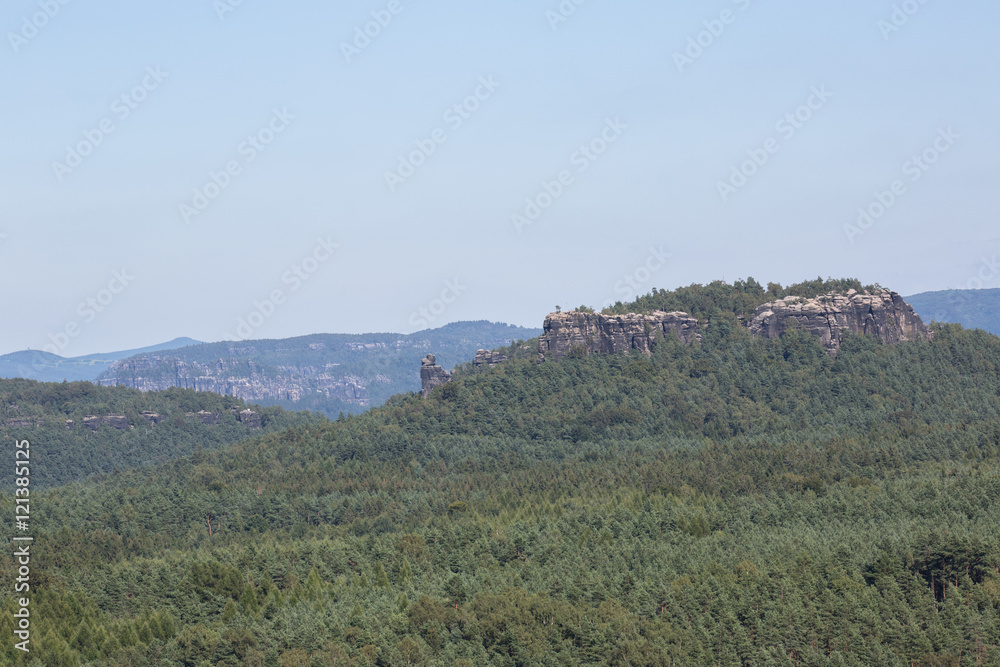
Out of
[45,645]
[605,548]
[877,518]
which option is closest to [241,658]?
[45,645]

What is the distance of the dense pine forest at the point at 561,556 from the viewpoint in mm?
86188

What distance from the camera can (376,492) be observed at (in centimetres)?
16488

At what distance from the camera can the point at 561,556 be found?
4444 inches

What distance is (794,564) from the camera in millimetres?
98312

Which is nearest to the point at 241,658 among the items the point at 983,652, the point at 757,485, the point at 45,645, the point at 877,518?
the point at 45,645

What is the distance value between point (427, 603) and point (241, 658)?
15.4 metres

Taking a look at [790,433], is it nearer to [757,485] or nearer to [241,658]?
[757,485]

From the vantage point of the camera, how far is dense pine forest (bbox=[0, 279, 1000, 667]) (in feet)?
283

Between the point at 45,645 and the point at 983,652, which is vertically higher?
the point at 45,645

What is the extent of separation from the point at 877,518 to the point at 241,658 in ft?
219

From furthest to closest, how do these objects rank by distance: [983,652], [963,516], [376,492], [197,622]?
1. [376,492]
2. [963,516]
3. [197,622]
4. [983,652]

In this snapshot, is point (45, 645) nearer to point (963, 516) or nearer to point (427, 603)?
Result: point (427, 603)

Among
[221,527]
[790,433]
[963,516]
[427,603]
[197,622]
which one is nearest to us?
[427,603]

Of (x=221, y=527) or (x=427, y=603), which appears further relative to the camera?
(x=221, y=527)
